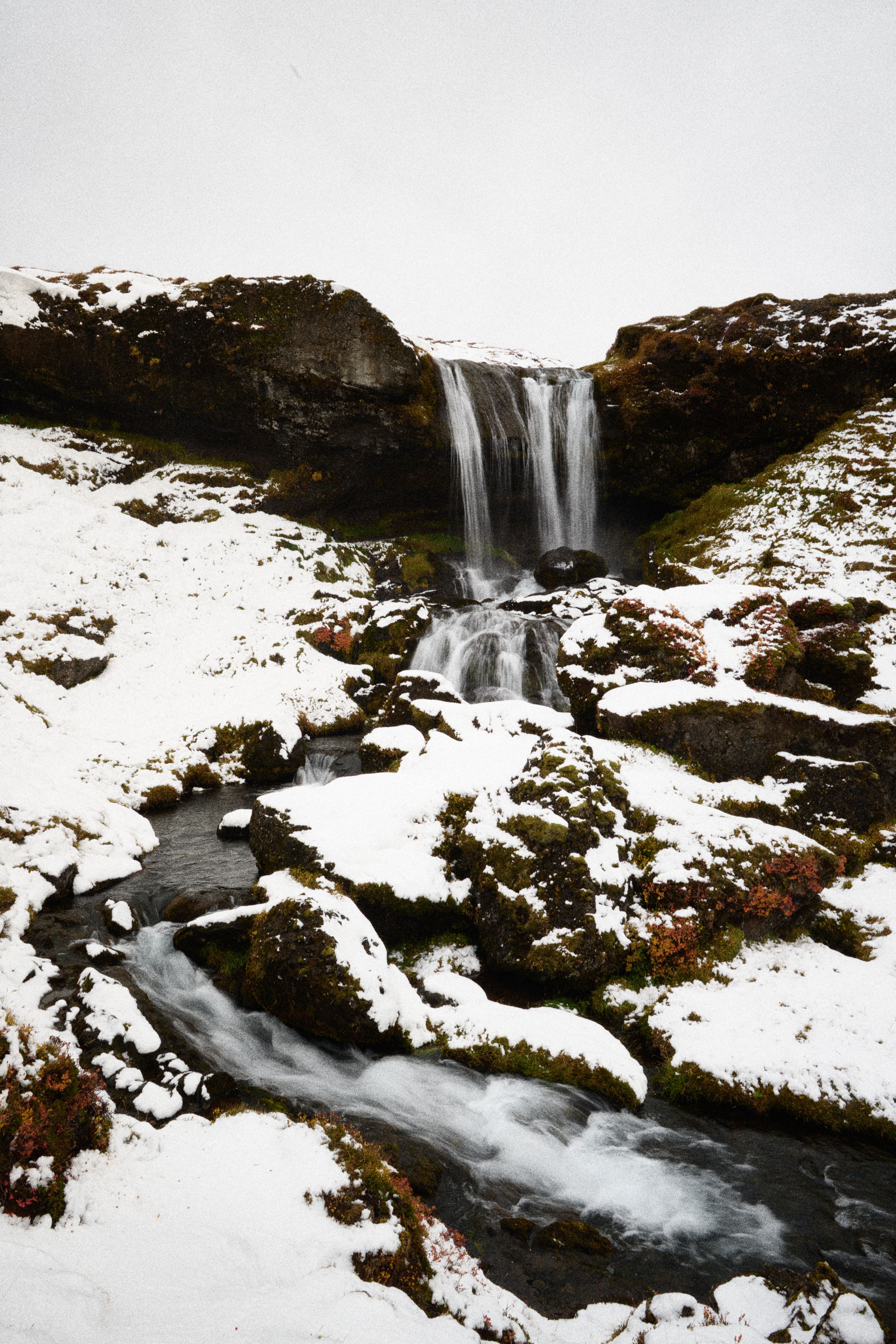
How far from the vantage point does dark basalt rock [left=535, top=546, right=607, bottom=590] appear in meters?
23.3

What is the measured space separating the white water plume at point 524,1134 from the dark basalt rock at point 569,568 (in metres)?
19.2

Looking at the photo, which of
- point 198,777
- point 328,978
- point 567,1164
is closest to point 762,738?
point 567,1164

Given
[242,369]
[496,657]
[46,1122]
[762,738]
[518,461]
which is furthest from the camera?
[518,461]

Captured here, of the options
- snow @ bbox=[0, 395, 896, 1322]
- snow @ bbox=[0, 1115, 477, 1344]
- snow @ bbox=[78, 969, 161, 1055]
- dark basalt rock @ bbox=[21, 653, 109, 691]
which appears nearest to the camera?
A: snow @ bbox=[0, 1115, 477, 1344]

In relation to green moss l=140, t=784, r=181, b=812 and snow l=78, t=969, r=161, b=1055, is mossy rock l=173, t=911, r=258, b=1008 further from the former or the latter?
green moss l=140, t=784, r=181, b=812

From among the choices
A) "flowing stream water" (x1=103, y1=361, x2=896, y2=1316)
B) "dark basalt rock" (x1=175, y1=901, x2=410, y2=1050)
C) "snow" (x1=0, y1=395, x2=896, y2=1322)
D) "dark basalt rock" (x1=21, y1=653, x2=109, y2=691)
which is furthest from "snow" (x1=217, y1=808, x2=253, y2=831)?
"dark basalt rock" (x1=21, y1=653, x2=109, y2=691)

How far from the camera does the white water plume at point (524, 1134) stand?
486 cm

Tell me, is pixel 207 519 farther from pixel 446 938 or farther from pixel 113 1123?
pixel 113 1123

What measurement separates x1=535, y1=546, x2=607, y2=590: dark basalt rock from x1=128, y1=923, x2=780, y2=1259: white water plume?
19.2 metres

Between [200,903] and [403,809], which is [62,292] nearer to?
[200,903]

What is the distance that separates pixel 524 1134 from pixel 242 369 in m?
26.7

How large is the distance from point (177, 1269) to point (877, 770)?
1170cm

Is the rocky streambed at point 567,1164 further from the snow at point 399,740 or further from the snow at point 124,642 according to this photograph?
the snow at point 399,740

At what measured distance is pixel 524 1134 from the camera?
18.2 ft
